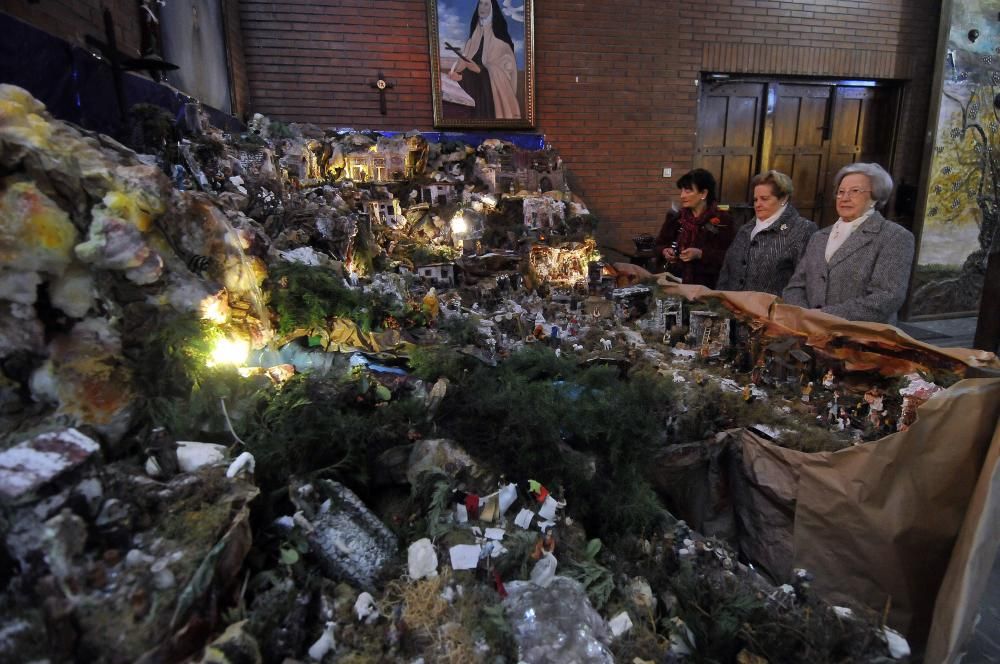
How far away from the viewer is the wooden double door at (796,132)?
817cm

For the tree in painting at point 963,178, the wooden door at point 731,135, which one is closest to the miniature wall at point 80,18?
the wooden door at point 731,135

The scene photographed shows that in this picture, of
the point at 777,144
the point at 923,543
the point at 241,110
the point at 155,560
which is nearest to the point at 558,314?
the point at 923,543

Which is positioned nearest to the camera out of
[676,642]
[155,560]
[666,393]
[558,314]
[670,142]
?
[155,560]

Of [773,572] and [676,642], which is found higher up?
[676,642]

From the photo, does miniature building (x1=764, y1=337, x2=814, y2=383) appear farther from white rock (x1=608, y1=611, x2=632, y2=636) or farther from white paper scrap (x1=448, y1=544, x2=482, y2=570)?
white paper scrap (x1=448, y1=544, x2=482, y2=570)

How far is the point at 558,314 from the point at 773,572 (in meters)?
2.29

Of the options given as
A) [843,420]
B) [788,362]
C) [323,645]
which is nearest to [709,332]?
[788,362]

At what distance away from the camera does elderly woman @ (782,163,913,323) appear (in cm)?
312

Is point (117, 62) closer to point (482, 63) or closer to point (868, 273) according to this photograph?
point (868, 273)

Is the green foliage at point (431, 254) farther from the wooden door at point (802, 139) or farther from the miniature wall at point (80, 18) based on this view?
the wooden door at point (802, 139)

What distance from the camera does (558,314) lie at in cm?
428

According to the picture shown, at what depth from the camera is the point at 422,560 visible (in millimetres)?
1634

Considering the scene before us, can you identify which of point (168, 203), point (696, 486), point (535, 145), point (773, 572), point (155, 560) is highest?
point (535, 145)

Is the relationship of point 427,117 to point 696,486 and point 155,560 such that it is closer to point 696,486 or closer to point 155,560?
point 696,486
